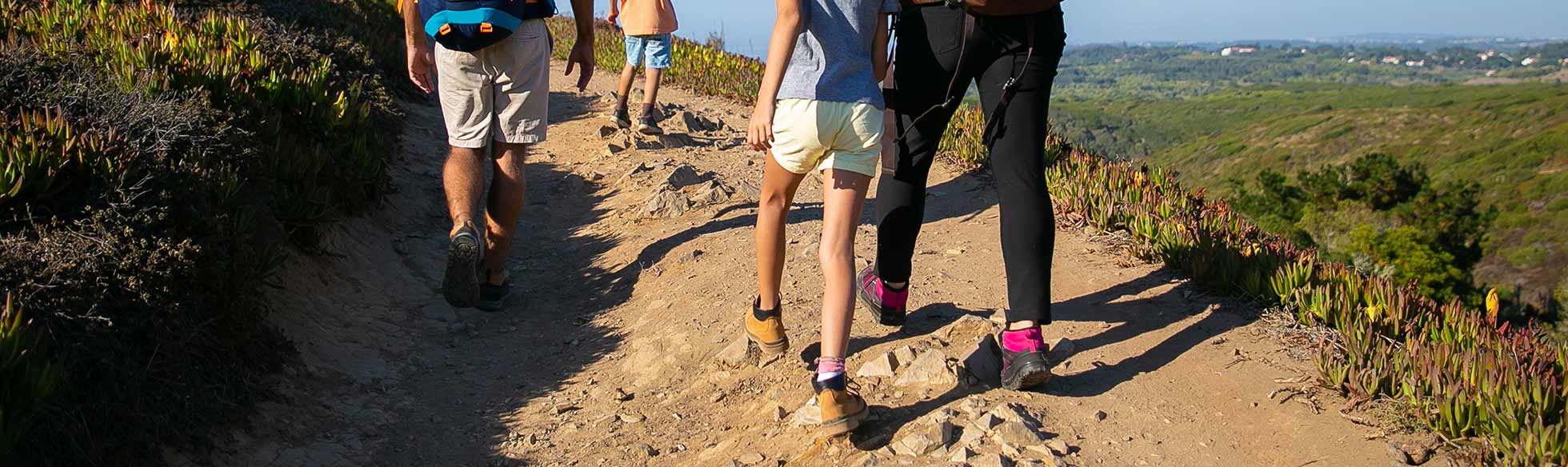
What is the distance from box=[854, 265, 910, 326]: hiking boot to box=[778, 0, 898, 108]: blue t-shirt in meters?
1.05

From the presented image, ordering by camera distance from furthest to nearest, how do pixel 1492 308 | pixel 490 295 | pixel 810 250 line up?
pixel 810 250 < pixel 490 295 < pixel 1492 308

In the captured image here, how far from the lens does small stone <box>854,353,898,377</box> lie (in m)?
3.71

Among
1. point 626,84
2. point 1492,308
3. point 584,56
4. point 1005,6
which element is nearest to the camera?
point 1005,6

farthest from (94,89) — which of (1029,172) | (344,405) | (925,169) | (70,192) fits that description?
(1029,172)

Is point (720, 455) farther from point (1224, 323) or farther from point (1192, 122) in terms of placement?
point (1192, 122)

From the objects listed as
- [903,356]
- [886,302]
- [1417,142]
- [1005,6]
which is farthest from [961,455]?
[1417,142]

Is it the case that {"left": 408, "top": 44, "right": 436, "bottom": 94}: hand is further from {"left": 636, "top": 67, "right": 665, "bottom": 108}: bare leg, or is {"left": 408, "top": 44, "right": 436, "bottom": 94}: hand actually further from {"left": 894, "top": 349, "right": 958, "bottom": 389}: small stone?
{"left": 636, "top": 67, "right": 665, "bottom": 108}: bare leg

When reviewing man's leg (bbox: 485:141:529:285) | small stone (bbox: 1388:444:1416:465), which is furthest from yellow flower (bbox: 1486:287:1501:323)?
man's leg (bbox: 485:141:529:285)

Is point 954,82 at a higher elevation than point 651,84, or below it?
higher

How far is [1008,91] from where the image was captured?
3404 mm

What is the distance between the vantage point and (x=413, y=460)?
3.53 metres

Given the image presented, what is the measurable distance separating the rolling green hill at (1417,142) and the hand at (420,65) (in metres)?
30.9

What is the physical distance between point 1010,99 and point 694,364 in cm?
158

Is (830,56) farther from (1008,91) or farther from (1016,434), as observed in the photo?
(1016,434)
